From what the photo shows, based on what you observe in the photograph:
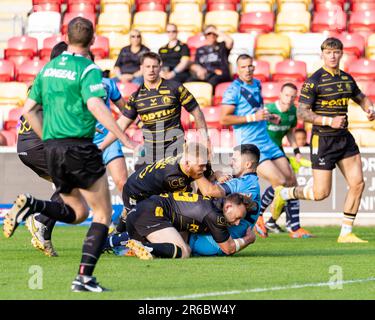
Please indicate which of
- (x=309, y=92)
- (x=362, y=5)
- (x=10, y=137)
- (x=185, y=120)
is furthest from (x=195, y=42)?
(x=309, y=92)

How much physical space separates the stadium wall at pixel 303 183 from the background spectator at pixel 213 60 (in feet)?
10.8

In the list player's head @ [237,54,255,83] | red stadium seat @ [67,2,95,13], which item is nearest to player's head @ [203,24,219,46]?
red stadium seat @ [67,2,95,13]

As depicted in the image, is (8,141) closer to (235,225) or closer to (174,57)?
(174,57)

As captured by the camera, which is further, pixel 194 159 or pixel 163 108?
pixel 163 108

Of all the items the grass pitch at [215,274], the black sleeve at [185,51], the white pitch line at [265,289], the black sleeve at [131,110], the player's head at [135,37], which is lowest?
the grass pitch at [215,274]

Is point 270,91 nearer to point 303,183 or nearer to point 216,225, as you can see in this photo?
point 303,183

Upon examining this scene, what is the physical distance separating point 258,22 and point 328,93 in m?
8.98

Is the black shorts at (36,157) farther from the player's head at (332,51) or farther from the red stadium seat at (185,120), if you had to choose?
the red stadium seat at (185,120)

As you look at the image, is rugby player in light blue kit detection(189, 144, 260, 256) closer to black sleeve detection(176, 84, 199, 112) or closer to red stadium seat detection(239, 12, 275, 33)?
black sleeve detection(176, 84, 199, 112)

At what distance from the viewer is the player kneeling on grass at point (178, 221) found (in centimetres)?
1045

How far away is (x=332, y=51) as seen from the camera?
12922 millimetres

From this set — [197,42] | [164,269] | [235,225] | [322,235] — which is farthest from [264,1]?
[164,269]

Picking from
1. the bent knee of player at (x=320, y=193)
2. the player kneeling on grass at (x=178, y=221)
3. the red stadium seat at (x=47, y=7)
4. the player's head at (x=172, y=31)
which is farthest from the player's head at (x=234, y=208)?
the red stadium seat at (x=47, y=7)

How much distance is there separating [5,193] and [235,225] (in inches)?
274
